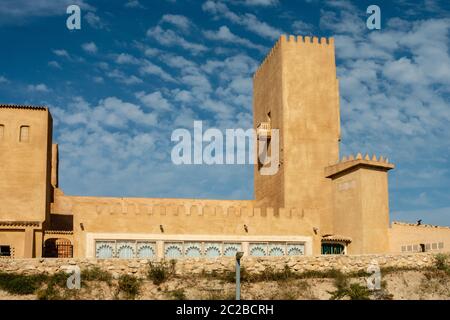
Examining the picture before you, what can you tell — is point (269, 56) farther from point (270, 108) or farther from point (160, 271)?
point (160, 271)

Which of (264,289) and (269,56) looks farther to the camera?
(269,56)

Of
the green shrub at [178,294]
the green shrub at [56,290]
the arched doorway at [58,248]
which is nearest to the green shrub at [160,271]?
the green shrub at [178,294]

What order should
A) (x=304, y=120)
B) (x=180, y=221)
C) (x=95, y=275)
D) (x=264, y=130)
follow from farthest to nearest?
(x=264, y=130), (x=304, y=120), (x=180, y=221), (x=95, y=275)

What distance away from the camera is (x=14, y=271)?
27719mm

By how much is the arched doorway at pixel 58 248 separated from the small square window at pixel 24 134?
6026mm

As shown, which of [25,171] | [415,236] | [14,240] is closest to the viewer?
[14,240]

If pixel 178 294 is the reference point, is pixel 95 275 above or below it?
above

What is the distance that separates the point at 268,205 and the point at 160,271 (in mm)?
20463

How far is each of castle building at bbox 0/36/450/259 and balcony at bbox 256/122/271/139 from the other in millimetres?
75

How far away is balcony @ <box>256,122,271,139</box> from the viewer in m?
47.6

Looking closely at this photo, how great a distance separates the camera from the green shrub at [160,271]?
2827 cm

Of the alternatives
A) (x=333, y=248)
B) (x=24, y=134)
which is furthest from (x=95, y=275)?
(x=333, y=248)

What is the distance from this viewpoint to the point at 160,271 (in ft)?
93.0
